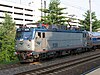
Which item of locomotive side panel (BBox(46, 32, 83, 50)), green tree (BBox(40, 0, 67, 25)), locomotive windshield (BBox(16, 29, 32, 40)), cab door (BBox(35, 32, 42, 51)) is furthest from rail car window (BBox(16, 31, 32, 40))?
green tree (BBox(40, 0, 67, 25))

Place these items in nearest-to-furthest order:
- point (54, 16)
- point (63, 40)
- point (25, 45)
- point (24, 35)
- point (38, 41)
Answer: point (25, 45), point (38, 41), point (24, 35), point (63, 40), point (54, 16)

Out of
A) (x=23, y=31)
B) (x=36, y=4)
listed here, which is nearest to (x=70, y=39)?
(x=23, y=31)

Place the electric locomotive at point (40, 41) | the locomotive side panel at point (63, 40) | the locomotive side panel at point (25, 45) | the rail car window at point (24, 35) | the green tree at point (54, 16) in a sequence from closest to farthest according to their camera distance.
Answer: the locomotive side panel at point (25, 45)
the electric locomotive at point (40, 41)
the rail car window at point (24, 35)
the locomotive side panel at point (63, 40)
the green tree at point (54, 16)

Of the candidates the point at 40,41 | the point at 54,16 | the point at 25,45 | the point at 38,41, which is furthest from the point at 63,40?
the point at 54,16

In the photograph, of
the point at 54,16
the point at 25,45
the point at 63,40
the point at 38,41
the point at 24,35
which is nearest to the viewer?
the point at 25,45

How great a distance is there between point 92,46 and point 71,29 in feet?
30.1

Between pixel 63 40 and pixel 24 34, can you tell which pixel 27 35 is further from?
pixel 63 40

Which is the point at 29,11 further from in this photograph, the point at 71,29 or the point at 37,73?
the point at 37,73

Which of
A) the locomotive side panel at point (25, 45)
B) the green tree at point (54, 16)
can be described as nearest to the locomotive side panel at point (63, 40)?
the locomotive side panel at point (25, 45)

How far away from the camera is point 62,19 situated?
4709cm

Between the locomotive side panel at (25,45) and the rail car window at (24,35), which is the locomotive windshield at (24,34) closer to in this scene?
the rail car window at (24,35)

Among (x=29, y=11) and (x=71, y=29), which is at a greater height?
(x=29, y=11)

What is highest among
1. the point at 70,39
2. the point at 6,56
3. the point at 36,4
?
the point at 36,4

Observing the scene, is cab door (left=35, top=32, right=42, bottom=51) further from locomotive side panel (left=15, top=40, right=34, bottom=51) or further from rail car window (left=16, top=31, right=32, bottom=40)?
rail car window (left=16, top=31, right=32, bottom=40)
